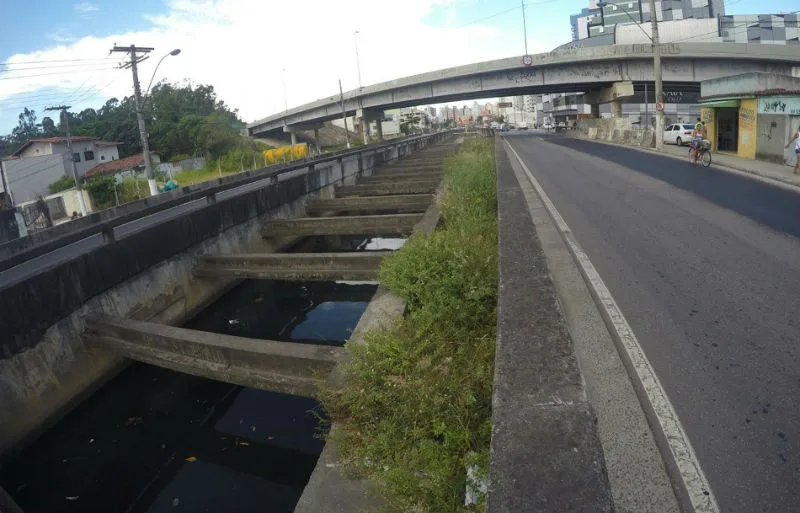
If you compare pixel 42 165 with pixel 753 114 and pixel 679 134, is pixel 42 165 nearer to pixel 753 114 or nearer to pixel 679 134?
pixel 679 134

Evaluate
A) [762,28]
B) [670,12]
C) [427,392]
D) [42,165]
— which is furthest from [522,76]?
[670,12]

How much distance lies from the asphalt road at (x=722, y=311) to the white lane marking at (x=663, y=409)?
2.3 inches

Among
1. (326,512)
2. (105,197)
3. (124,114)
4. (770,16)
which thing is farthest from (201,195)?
(770,16)

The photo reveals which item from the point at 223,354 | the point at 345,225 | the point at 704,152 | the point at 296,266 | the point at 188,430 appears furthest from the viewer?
the point at 704,152

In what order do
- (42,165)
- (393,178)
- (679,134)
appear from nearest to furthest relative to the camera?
(393,178)
(679,134)
(42,165)

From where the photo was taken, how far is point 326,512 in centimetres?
299

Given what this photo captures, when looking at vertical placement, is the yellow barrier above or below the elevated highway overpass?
below

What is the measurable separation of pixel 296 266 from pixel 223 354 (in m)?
3.73

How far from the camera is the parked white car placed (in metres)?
31.3

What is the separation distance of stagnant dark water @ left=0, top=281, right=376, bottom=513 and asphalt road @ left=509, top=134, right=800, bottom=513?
10.8ft

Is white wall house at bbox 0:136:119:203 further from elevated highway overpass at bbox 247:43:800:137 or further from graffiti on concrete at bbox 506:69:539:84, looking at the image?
graffiti on concrete at bbox 506:69:539:84

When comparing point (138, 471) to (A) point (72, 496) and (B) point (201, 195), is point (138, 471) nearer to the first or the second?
(A) point (72, 496)

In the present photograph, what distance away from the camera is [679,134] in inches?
1268

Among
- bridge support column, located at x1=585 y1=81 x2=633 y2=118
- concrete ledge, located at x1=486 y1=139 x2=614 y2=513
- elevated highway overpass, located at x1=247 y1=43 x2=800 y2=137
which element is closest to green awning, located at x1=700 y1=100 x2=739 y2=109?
elevated highway overpass, located at x1=247 y1=43 x2=800 y2=137
